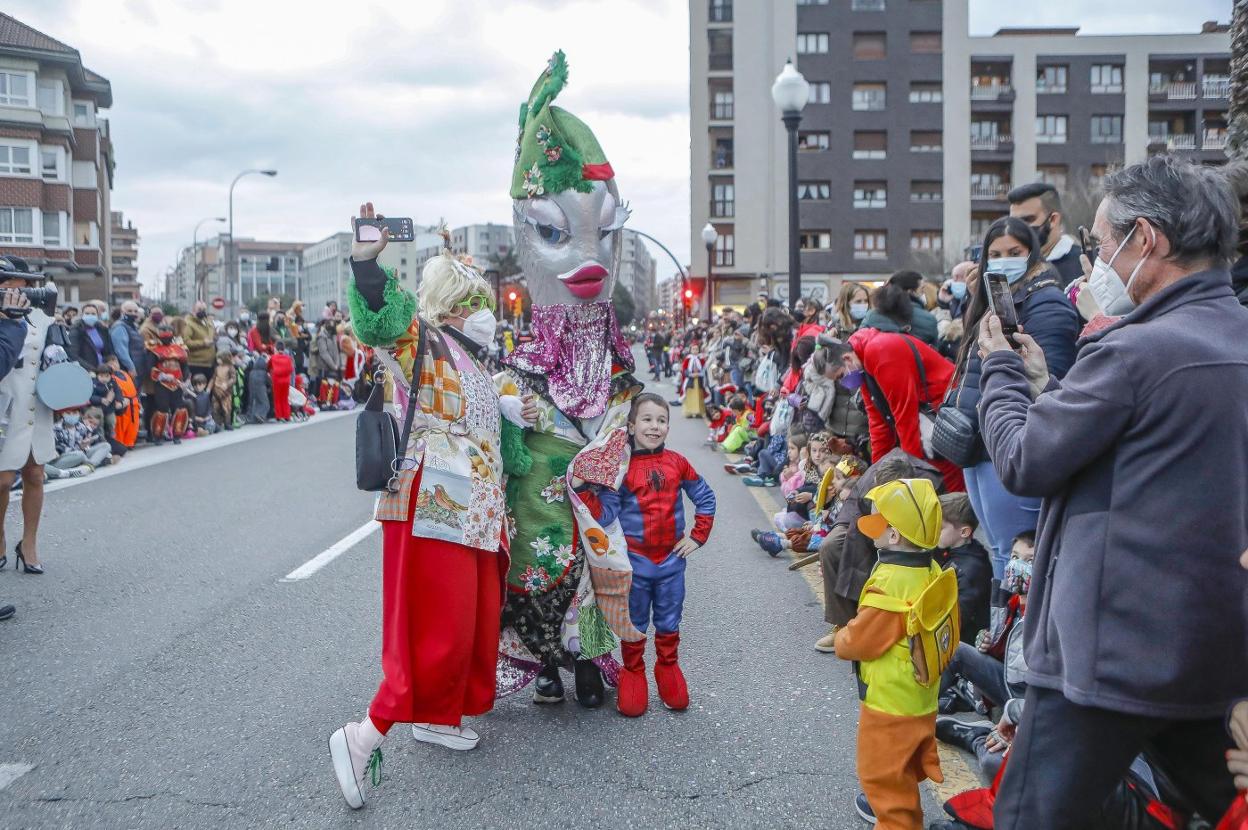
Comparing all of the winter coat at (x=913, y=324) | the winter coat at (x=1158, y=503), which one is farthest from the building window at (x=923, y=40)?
the winter coat at (x=1158, y=503)

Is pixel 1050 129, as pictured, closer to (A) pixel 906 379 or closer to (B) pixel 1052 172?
(B) pixel 1052 172

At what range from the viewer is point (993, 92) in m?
50.5

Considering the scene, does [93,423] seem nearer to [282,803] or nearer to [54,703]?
[54,703]

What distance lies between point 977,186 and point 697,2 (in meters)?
17.4

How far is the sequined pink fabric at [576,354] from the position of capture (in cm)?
416

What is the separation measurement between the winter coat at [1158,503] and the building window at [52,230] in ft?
158

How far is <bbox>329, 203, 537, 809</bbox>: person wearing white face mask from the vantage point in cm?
347

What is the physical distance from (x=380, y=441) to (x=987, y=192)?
52.5 meters

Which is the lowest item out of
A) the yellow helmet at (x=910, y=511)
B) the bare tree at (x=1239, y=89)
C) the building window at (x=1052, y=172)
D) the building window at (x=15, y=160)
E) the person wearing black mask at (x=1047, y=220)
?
the yellow helmet at (x=910, y=511)

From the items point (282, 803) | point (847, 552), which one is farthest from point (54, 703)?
point (847, 552)

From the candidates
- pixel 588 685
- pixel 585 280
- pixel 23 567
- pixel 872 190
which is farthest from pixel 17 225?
pixel 588 685

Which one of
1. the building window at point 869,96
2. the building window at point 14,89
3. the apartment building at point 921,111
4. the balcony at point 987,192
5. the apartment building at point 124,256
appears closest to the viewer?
the building window at point 14,89

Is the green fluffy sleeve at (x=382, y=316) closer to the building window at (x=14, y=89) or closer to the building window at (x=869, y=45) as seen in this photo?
the building window at (x=14, y=89)

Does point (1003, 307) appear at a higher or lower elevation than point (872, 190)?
lower
